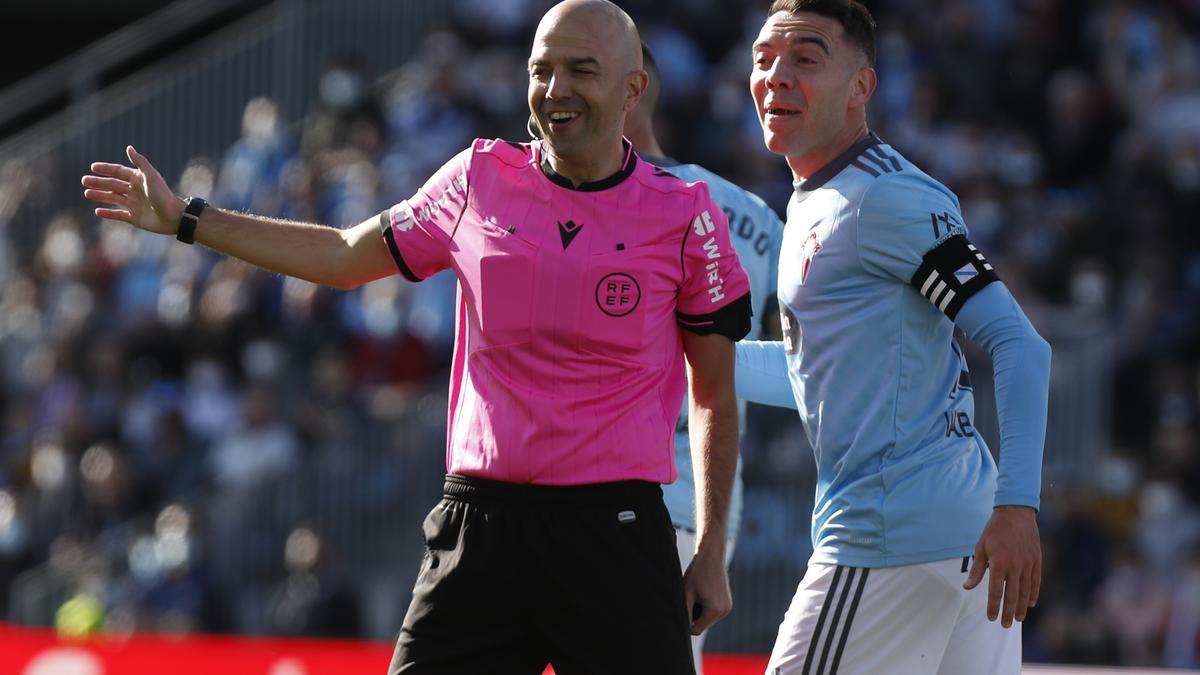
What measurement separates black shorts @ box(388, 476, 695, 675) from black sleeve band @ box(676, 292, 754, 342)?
429mm

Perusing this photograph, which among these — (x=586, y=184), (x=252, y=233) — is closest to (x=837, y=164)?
(x=586, y=184)

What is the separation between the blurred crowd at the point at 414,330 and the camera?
11.7 m

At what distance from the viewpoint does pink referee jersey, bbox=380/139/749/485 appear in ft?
13.5

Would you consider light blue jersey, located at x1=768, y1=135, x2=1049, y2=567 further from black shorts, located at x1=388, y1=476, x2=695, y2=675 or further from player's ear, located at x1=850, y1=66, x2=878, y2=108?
black shorts, located at x1=388, y1=476, x2=695, y2=675

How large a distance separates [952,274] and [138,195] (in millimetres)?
1846

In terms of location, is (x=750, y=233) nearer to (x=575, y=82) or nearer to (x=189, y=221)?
(x=575, y=82)

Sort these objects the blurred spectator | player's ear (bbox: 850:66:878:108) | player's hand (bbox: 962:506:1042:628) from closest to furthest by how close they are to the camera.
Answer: player's hand (bbox: 962:506:1042:628) → player's ear (bbox: 850:66:878:108) → the blurred spectator

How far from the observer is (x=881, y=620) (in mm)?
4273

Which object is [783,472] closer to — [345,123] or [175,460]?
[175,460]

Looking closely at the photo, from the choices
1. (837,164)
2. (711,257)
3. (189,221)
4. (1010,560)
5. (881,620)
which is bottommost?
(881,620)

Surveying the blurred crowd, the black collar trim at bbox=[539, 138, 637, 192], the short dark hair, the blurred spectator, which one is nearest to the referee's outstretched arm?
the black collar trim at bbox=[539, 138, 637, 192]

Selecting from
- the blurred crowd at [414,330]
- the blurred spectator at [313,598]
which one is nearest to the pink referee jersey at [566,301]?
the blurred crowd at [414,330]

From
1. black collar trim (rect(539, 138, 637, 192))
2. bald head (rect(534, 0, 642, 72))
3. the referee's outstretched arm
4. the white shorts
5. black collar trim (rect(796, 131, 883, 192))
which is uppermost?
bald head (rect(534, 0, 642, 72))

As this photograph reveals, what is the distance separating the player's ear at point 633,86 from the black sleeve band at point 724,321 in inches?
19.9
